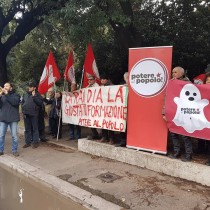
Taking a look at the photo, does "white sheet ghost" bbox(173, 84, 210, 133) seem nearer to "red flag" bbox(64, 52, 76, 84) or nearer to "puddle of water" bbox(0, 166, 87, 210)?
"puddle of water" bbox(0, 166, 87, 210)

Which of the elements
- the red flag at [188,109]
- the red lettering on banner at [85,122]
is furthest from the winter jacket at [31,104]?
the red flag at [188,109]

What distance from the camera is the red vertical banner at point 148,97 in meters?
6.59

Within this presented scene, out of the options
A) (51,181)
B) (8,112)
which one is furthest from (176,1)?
(51,181)

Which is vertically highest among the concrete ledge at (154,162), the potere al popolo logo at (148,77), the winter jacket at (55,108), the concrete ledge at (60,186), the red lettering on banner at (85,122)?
the potere al popolo logo at (148,77)

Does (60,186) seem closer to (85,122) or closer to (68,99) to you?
(85,122)

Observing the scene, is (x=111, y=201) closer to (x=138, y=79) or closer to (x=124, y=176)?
(x=124, y=176)

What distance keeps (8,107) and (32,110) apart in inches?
35.4

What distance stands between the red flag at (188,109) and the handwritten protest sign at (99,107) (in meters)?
1.24

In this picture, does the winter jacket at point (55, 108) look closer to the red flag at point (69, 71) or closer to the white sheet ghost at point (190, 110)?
the red flag at point (69, 71)

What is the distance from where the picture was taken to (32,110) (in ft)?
29.8

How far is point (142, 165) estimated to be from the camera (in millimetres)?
6785

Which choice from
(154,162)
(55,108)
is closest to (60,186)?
(154,162)

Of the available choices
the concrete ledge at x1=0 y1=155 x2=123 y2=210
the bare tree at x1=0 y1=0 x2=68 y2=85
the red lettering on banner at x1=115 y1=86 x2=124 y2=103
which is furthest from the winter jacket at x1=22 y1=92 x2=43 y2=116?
the bare tree at x1=0 y1=0 x2=68 y2=85

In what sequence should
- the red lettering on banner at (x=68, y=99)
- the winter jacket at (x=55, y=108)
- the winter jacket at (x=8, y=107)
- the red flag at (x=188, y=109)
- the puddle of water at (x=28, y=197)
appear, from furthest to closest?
the winter jacket at (x=55, y=108)
the red lettering on banner at (x=68, y=99)
the winter jacket at (x=8, y=107)
the red flag at (x=188, y=109)
the puddle of water at (x=28, y=197)
